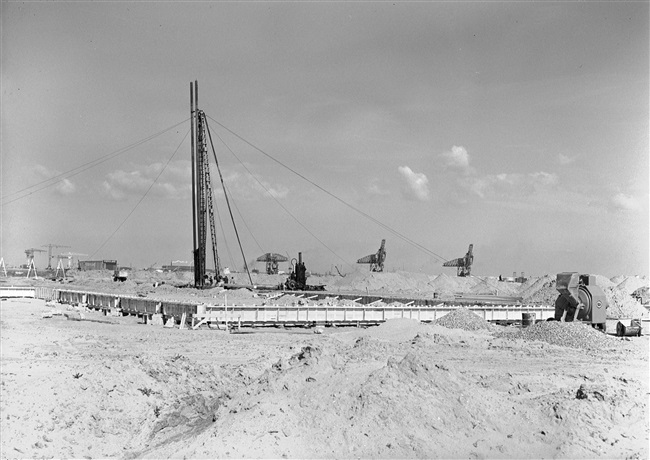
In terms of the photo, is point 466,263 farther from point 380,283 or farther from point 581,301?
point 581,301

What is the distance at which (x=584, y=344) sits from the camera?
20766mm

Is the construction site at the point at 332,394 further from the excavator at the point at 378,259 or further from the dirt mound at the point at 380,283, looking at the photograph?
the excavator at the point at 378,259

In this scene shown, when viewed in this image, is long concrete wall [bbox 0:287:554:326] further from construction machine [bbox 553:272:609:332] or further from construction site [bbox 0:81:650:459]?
construction machine [bbox 553:272:609:332]

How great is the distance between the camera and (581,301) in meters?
24.1

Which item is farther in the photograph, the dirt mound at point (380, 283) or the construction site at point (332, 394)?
the dirt mound at point (380, 283)

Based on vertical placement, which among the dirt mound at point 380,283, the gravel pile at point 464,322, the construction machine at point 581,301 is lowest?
the dirt mound at point 380,283

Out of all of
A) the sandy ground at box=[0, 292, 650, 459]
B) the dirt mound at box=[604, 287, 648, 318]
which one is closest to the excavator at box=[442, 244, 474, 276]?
the dirt mound at box=[604, 287, 648, 318]

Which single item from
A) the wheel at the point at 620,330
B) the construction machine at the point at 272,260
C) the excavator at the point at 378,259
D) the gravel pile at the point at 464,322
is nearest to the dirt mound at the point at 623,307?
the wheel at the point at 620,330

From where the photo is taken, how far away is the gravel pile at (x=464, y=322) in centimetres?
2555

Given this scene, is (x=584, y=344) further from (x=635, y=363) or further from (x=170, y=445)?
(x=170, y=445)

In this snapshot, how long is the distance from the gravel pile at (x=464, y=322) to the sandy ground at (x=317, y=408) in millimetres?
8235

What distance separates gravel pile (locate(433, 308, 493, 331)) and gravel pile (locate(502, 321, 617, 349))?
2.65 meters

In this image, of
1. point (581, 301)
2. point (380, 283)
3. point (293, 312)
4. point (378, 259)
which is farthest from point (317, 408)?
point (378, 259)

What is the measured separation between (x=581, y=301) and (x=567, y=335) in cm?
328
